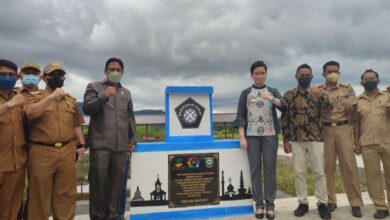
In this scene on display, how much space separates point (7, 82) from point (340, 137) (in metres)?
4.00

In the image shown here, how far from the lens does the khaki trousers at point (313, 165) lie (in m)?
4.24

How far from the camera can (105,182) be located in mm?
3729

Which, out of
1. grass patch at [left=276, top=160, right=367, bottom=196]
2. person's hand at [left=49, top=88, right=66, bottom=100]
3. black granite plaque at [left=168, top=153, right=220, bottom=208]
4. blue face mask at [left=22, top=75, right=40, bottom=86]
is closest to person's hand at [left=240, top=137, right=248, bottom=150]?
black granite plaque at [left=168, top=153, right=220, bottom=208]

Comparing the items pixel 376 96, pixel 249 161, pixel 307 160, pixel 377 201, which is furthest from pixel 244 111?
pixel 377 201

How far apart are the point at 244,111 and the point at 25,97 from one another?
2567mm

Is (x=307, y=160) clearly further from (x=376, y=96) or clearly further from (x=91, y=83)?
(x=91, y=83)

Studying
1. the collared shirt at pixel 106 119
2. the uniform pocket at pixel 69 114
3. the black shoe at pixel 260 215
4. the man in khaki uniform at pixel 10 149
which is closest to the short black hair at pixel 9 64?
the man in khaki uniform at pixel 10 149

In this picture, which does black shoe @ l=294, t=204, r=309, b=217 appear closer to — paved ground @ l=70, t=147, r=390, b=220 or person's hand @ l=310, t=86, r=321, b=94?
paved ground @ l=70, t=147, r=390, b=220

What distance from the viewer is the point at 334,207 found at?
183 inches

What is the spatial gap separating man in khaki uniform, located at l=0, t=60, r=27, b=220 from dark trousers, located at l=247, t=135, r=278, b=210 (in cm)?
265

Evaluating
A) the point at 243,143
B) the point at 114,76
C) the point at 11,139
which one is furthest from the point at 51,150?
the point at 243,143

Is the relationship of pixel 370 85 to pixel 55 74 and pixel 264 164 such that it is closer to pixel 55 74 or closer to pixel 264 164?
pixel 264 164

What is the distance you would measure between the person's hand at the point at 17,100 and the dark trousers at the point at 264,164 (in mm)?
2647

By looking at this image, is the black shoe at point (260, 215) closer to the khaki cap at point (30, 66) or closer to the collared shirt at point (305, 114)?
the collared shirt at point (305, 114)
